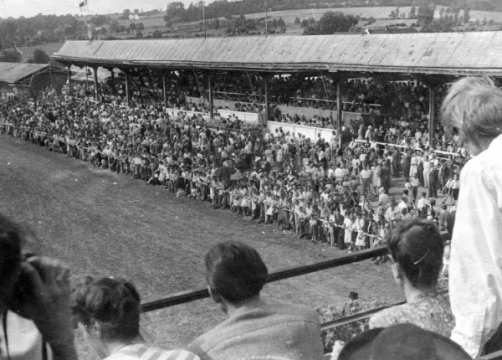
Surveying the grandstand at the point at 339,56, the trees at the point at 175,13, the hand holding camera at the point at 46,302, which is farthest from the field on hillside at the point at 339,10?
the hand holding camera at the point at 46,302

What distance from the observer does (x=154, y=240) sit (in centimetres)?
1711

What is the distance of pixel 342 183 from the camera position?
1652 centimetres

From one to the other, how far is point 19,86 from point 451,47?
3641 centimetres

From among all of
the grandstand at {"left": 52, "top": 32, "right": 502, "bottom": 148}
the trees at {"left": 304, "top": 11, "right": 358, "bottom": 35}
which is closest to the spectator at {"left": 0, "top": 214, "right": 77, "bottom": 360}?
the grandstand at {"left": 52, "top": 32, "right": 502, "bottom": 148}

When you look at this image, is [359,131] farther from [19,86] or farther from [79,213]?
[19,86]

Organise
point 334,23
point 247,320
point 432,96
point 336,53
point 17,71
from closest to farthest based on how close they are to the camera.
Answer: point 247,320, point 432,96, point 336,53, point 17,71, point 334,23

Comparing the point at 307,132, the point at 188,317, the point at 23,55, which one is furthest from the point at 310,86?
the point at 23,55

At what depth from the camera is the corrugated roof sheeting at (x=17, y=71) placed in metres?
47.6

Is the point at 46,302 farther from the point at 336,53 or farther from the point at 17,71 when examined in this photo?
the point at 17,71

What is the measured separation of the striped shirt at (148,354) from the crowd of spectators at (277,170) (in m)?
10.5

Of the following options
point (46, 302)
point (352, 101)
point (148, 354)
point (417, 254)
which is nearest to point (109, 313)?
point (148, 354)

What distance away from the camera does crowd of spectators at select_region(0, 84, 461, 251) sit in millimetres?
14812

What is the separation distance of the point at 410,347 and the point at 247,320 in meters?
0.78

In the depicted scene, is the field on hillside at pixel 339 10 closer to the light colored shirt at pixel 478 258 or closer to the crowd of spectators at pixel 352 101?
the crowd of spectators at pixel 352 101
